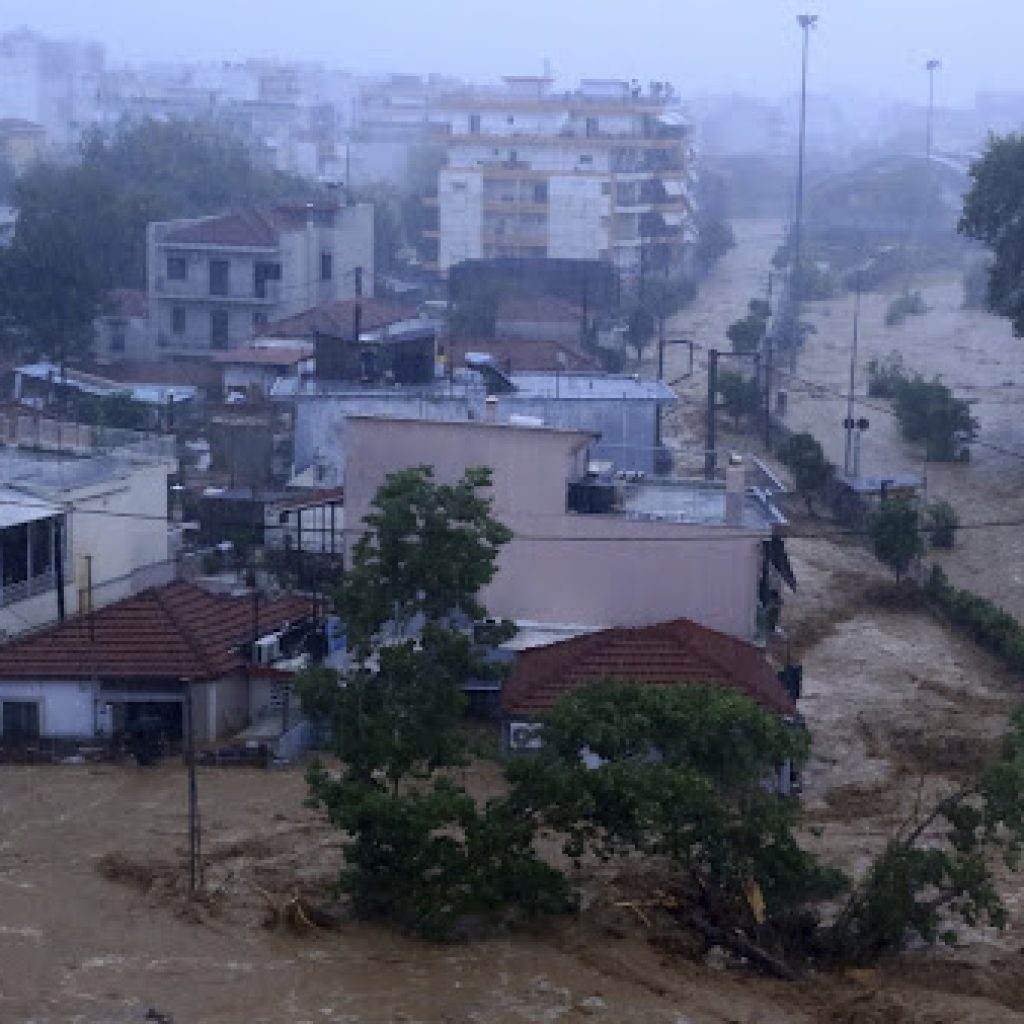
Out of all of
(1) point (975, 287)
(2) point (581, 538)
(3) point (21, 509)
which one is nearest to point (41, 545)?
(3) point (21, 509)

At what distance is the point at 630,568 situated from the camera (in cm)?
1484

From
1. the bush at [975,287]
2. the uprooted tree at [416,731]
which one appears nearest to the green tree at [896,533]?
the uprooted tree at [416,731]

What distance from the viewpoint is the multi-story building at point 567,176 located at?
41875 mm

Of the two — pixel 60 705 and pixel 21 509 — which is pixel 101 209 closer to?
pixel 21 509

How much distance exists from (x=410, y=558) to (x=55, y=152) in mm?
57953

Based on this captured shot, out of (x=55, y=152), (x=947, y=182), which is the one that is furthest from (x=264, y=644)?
(x=947, y=182)

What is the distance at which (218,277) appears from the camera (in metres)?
30.2

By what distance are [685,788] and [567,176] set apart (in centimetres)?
3299

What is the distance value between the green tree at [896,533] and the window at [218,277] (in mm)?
13930

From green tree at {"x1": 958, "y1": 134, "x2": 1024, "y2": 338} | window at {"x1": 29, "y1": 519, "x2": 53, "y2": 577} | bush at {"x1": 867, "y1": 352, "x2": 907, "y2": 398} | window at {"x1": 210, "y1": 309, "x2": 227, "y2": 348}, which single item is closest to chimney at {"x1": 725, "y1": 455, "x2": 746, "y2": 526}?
window at {"x1": 29, "y1": 519, "x2": 53, "y2": 577}

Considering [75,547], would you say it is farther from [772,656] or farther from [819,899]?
[819,899]

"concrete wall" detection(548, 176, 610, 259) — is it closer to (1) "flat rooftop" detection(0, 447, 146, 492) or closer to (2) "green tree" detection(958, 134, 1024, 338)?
(2) "green tree" detection(958, 134, 1024, 338)

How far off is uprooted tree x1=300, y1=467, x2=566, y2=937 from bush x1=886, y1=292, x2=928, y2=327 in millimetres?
32305

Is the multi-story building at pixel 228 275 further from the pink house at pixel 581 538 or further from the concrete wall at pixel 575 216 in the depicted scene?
the pink house at pixel 581 538
